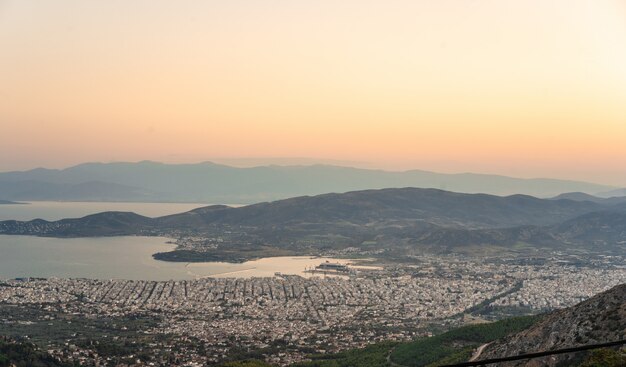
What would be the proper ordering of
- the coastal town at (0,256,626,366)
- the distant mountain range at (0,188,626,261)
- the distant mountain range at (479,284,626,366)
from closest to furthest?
the distant mountain range at (479,284,626,366)
the coastal town at (0,256,626,366)
the distant mountain range at (0,188,626,261)

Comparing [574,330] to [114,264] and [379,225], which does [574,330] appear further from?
[379,225]

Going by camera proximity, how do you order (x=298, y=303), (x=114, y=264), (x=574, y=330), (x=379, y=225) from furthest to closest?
(x=379, y=225) → (x=114, y=264) → (x=298, y=303) → (x=574, y=330)

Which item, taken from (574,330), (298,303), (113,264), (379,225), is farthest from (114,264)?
(574,330)

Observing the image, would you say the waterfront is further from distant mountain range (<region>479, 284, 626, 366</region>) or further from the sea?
distant mountain range (<region>479, 284, 626, 366</region>)

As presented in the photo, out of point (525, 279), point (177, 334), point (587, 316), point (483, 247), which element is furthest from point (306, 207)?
point (587, 316)

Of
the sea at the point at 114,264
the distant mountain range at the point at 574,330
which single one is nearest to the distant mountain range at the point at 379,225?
the sea at the point at 114,264

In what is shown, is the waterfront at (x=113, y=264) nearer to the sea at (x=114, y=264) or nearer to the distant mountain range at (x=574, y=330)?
the sea at (x=114, y=264)

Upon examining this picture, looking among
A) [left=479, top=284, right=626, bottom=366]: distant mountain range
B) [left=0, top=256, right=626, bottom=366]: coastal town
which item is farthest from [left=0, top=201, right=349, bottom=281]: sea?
[left=479, top=284, right=626, bottom=366]: distant mountain range
